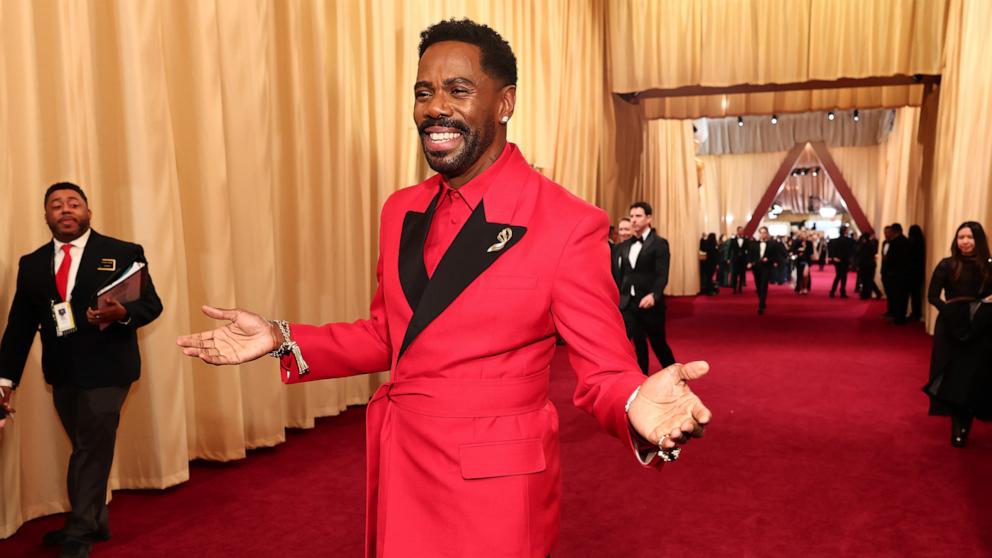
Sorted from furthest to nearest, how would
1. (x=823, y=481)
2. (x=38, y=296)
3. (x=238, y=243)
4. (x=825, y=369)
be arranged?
1. (x=825, y=369)
2. (x=238, y=243)
3. (x=823, y=481)
4. (x=38, y=296)

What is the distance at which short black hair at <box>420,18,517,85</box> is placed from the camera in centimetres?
170

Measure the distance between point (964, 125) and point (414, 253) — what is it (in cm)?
980

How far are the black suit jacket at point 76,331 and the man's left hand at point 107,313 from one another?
0.08 metres

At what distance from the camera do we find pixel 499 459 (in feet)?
5.05

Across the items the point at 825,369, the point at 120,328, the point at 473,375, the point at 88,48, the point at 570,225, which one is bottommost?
the point at 825,369

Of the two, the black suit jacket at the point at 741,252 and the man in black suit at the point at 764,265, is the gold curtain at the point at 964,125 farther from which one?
the black suit jacket at the point at 741,252

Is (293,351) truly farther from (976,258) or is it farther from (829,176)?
(829,176)

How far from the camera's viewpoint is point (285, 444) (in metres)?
5.29

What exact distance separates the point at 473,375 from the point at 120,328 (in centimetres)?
257

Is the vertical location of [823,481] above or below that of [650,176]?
below

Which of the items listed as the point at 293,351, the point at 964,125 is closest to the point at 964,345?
the point at 293,351

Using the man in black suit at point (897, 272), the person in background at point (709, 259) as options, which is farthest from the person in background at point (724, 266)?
the man in black suit at point (897, 272)

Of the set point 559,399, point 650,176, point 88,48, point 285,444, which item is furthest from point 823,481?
point 650,176

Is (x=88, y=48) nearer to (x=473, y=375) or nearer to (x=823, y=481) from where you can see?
(x=473, y=375)
